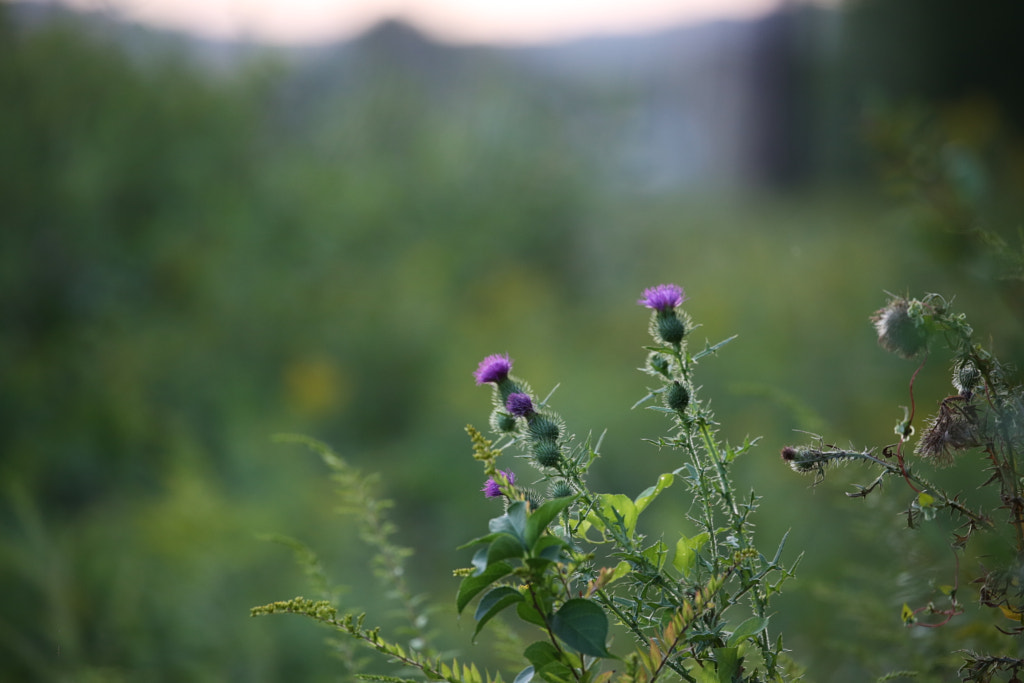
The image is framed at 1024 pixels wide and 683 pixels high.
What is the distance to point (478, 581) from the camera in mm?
441

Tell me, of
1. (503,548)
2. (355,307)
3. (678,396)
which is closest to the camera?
(503,548)

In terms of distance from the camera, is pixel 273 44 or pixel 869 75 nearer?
pixel 273 44

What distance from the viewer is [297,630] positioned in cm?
184

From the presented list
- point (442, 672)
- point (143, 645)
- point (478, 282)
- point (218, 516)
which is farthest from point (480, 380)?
point (478, 282)

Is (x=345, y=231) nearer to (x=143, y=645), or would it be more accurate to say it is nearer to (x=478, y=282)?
(x=478, y=282)

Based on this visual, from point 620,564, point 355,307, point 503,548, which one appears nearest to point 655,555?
point 620,564

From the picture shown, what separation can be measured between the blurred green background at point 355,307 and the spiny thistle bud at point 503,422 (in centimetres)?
35

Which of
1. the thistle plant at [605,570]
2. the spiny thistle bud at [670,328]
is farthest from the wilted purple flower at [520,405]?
the spiny thistle bud at [670,328]

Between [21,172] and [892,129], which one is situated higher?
[21,172]

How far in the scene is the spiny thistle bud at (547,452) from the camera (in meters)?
0.55

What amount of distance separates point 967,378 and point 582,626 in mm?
291

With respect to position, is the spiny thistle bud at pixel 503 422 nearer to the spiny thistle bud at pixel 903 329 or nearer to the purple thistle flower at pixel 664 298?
the purple thistle flower at pixel 664 298

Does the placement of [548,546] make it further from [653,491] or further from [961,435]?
[961,435]

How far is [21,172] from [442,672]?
286 cm
